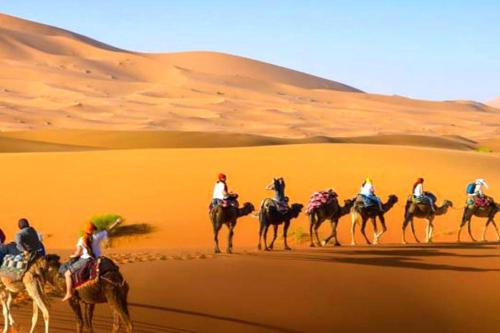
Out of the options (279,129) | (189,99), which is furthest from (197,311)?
(189,99)

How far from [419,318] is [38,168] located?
92.4 ft

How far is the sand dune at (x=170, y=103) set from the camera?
96688 millimetres

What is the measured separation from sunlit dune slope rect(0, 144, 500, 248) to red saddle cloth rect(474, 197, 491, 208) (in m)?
2.24

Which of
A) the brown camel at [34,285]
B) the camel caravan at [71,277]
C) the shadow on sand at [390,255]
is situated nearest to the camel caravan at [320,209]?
the shadow on sand at [390,255]

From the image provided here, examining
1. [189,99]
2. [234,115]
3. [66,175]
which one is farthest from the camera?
[189,99]

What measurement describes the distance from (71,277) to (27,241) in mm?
1173

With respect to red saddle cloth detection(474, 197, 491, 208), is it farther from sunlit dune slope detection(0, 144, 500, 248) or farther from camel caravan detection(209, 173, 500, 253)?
sunlit dune slope detection(0, 144, 500, 248)

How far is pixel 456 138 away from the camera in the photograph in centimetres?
9662

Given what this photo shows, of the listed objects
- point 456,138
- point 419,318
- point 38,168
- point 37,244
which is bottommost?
point 419,318

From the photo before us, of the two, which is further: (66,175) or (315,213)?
(66,175)

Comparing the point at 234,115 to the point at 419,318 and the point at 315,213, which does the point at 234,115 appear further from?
the point at 419,318

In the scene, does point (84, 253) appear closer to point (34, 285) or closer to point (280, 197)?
point (34, 285)

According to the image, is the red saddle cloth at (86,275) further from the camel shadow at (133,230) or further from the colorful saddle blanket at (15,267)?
the camel shadow at (133,230)

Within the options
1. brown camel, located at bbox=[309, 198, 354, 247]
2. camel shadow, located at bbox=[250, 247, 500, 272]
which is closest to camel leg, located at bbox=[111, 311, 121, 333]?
camel shadow, located at bbox=[250, 247, 500, 272]
